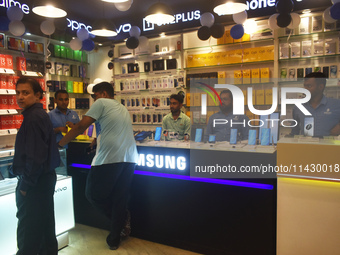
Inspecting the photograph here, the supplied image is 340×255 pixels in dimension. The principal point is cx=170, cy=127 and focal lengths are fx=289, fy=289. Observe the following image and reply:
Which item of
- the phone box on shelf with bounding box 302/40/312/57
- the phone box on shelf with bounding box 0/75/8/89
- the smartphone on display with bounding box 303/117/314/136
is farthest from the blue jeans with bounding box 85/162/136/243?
the phone box on shelf with bounding box 302/40/312/57

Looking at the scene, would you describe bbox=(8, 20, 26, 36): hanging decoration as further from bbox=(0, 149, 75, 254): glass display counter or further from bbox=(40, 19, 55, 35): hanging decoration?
bbox=(0, 149, 75, 254): glass display counter

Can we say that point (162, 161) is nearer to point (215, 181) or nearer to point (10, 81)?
point (215, 181)

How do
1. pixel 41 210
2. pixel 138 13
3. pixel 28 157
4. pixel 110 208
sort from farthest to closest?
pixel 138 13 < pixel 110 208 < pixel 41 210 < pixel 28 157

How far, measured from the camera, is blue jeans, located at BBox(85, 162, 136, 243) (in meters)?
2.90

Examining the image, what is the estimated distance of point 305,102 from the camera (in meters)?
3.45

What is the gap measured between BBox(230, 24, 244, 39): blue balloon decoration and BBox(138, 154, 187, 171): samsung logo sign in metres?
2.67

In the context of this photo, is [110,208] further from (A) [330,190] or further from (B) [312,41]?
(B) [312,41]

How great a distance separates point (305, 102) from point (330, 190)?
141 centimetres

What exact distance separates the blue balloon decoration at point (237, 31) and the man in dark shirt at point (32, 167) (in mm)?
3338

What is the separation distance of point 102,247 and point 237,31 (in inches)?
145

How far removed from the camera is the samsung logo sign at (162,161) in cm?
296

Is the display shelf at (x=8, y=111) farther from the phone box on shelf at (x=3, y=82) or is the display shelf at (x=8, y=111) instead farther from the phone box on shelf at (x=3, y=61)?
the phone box on shelf at (x=3, y=61)

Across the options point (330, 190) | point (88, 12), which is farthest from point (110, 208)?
point (88, 12)

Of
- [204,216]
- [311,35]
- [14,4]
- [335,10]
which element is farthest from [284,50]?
[14,4]
